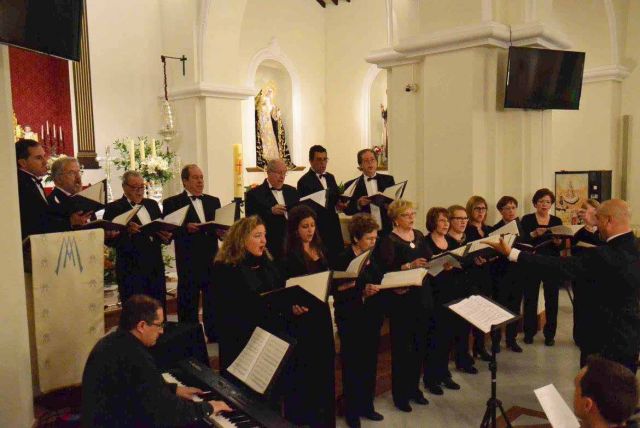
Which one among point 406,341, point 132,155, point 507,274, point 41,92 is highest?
point 41,92

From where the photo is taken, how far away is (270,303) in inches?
136

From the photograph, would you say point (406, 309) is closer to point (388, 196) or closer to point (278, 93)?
point (388, 196)

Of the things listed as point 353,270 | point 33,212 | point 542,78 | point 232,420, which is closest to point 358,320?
point 353,270

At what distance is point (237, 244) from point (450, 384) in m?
2.44

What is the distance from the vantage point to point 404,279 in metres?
3.97

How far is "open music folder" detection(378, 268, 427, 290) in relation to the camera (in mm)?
3926

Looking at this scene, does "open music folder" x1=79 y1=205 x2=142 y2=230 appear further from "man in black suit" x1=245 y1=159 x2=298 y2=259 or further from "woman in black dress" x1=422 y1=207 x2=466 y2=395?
"woman in black dress" x1=422 y1=207 x2=466 y2=395

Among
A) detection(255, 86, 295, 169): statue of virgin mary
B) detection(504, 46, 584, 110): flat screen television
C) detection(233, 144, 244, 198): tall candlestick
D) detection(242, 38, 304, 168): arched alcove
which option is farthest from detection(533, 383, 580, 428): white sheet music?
detection(255, 86, 295, 169): statue of virgin mary

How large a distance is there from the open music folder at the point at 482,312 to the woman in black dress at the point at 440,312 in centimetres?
93

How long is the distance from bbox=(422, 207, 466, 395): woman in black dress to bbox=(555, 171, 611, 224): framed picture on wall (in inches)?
167

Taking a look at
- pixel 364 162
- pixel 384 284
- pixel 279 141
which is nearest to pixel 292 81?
pixel 279 141

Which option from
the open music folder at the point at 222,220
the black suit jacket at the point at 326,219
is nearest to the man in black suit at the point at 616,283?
the black suit jacket at the point at 326,219

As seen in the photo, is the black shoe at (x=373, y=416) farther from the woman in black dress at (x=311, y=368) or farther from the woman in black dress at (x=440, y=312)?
the woman in black dress at (x=440, y=312)

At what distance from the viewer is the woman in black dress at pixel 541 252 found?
18.9ft
